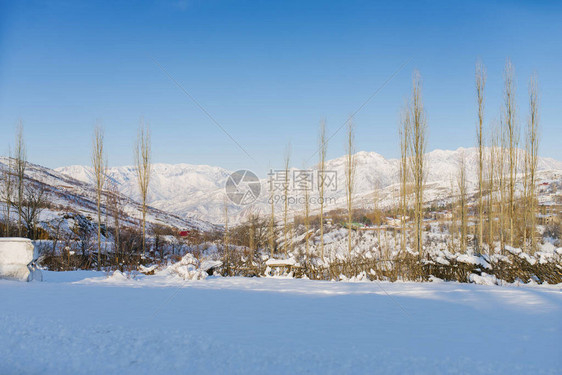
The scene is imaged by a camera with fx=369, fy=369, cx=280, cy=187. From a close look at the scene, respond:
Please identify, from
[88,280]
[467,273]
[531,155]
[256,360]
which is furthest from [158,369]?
[531,155]

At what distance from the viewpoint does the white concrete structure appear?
7.91m

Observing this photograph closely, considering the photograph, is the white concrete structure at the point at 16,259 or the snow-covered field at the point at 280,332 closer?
the snow-covered field at the point at 280,332

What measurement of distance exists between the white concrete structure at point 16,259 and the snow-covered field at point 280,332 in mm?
1746

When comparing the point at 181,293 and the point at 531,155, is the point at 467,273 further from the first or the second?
the point at 531,155

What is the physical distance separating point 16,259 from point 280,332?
6.95 m

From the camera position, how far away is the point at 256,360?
3.19 m

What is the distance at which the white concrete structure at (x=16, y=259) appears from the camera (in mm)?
7910

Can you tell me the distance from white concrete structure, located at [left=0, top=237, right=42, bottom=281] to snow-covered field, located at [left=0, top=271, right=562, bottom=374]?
175 centimetres

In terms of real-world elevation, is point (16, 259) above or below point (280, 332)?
above

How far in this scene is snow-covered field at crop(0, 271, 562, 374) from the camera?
3098mm

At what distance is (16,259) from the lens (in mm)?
7941

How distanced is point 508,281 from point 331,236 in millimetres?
25687

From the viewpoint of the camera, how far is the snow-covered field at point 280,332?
3.10 m

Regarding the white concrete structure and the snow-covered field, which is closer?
the snow-covered field
